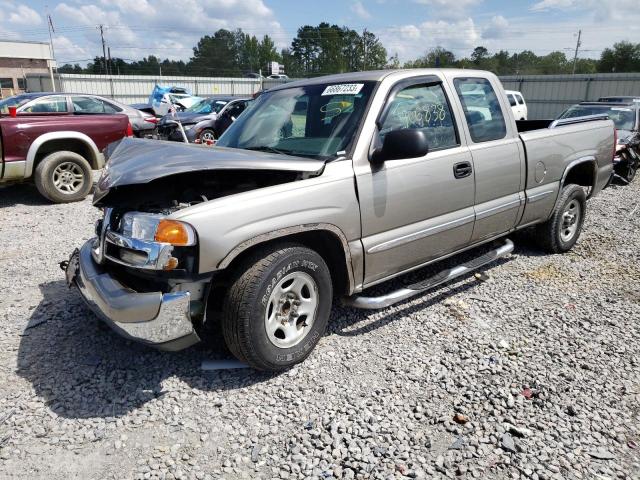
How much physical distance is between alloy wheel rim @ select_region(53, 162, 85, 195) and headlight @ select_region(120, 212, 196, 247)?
572 centimetres

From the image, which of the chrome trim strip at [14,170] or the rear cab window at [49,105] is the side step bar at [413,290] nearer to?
the chrome trim strip at [14,170]

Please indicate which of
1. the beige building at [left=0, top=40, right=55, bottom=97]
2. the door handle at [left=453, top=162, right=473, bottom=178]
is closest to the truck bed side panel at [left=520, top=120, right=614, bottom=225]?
the door handle at [left=453, top=162, right=473, bottom=178]

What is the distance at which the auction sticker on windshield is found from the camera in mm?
3684

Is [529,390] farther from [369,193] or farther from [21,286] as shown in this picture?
[21,286]

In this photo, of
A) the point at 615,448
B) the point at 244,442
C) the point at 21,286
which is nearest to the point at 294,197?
the point at 244,442

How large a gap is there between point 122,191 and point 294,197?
3.58ft

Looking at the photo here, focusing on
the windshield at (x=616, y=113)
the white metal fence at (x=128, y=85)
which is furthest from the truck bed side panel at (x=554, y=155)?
the white metal fence at (x=128, y=85)

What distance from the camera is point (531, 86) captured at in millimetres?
27766

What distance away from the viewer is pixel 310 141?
12.0 feet

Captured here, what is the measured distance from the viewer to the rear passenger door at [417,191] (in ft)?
11.3

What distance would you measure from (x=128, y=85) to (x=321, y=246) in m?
37.0

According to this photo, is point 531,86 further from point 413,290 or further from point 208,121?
point 413,290

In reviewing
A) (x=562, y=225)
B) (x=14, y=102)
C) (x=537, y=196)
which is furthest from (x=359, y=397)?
(x=14, y=102)

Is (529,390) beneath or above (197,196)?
beneath
